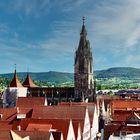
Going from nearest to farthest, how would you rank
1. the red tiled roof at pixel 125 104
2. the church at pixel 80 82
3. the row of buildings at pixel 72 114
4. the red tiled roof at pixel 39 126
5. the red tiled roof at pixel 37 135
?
1. the red tiled roof at pixel 37 135
2. the row of buildings at pixel 72 114
3. the red tiled roof at pixel 39 126
4. the red tiled roof at pixel 125 104
5. the church at pixel 80 82

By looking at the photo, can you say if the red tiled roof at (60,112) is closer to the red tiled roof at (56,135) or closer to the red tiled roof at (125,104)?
the red tiled roof at (56,135)

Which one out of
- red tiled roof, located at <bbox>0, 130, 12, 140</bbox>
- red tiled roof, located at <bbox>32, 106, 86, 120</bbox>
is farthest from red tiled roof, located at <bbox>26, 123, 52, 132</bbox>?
red tiled roof, located at <bbox>0, 130, 12, 140</bbox>

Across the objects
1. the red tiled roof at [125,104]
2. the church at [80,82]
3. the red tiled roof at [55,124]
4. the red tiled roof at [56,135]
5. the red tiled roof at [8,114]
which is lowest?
the red tiled roof at [56,135]

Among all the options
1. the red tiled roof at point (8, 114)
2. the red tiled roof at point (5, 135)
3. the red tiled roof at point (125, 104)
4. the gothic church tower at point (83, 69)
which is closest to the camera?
the red tiled roof at point (5, 135)

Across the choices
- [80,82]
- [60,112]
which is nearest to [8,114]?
[60,112]

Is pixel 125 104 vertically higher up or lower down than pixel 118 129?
higher up

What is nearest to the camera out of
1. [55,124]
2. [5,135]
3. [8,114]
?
[5,135]

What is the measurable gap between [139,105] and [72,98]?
20641mm

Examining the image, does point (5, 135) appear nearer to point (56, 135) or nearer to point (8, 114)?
point (56, 135)

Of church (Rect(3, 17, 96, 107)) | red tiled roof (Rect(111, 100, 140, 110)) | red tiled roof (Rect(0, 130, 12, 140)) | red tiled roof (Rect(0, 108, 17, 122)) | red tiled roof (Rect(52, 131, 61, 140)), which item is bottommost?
red tiled roof (Rect(52, 131, 61, 140))

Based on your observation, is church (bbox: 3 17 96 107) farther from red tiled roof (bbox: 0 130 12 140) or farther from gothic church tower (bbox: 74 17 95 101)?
red tiled roof (bbox: 0 130 12 140)

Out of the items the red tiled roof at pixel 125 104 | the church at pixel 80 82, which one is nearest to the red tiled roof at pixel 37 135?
the red tiled roof at pixel 125 104

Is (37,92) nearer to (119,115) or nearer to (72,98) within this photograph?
(72,98)

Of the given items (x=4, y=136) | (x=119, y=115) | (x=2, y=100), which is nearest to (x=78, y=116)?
(x=119, y=115)
